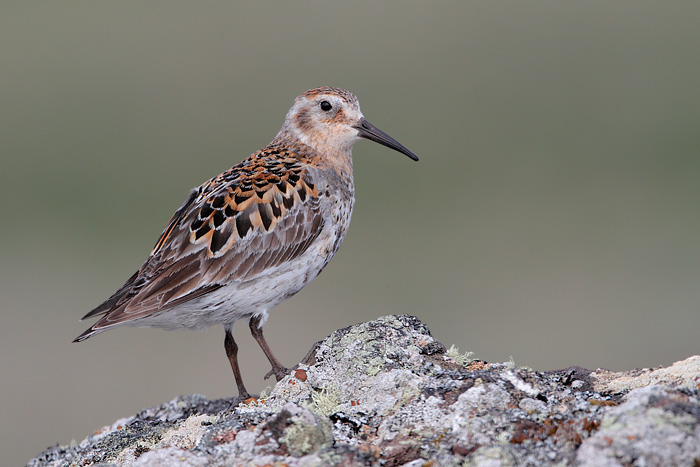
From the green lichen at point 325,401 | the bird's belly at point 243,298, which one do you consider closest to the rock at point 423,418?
the green lichen at point 325,401

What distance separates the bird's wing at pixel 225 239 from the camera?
254 inches

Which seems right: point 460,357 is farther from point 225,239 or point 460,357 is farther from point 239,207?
point 239,207

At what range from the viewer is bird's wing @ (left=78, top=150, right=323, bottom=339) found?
254 inches

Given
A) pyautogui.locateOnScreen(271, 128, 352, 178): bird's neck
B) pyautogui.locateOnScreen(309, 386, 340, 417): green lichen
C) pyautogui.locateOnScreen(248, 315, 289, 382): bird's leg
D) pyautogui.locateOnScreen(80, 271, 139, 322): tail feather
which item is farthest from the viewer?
pyautogui.locateOnScreen(271, 128, 352, 178): bird's neck

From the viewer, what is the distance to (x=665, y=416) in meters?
3.26

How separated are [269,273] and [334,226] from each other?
0.88m

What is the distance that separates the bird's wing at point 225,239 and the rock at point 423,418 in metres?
1.27

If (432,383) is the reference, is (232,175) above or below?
above

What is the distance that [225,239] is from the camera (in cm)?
678

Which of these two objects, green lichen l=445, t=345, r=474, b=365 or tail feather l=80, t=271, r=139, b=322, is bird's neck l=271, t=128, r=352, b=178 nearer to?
tail feather l=80, t=271, r=139, b=322

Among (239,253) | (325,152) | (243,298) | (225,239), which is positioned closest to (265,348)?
(243,298)

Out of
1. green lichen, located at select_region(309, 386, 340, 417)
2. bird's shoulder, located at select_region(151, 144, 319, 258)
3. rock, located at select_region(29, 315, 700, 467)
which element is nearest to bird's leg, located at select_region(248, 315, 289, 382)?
bird's shoulder, located at select_region(151, 144, 319, 258)

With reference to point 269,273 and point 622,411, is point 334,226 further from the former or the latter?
point 622,411

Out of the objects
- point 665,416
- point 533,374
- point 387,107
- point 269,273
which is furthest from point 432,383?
point 387,107
